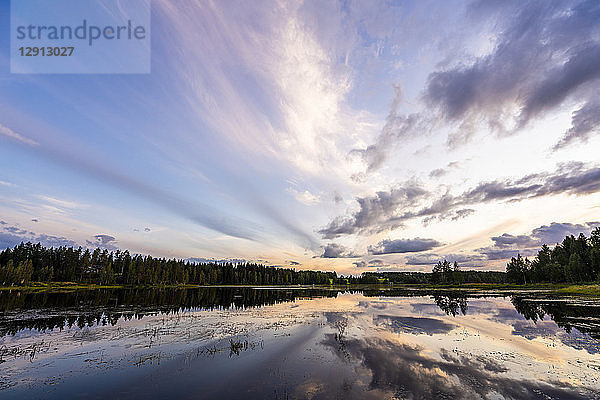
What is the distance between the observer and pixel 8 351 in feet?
70.1

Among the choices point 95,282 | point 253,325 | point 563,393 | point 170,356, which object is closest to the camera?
point 563,393

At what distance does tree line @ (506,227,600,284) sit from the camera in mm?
105938

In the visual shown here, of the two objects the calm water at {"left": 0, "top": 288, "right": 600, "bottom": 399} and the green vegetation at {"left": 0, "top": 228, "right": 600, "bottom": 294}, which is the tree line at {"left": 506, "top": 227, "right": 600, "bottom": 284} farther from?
the calm water at {"left": 0, "top": 288, "right": 600, "bottom": 399}

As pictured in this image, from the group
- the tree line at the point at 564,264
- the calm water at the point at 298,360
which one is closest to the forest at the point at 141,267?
the tree line at the point at 564,264

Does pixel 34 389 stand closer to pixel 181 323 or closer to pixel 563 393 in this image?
pixel 181 323

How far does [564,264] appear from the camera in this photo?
124 metres

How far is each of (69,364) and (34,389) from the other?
189 inches

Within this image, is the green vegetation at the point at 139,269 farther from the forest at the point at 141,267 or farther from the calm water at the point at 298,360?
the calm water at the point at 298,360

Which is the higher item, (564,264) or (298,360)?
(298,360)

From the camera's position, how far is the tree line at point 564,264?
348ft

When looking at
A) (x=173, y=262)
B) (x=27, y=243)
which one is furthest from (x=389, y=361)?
(x=27, y=243)

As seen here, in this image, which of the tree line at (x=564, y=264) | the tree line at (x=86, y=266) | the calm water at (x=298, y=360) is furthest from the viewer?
the tree line at (x=86, y=266)

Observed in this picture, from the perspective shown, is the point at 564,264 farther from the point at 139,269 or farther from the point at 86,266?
the point at 86,266

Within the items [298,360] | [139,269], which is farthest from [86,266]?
[298,360]
